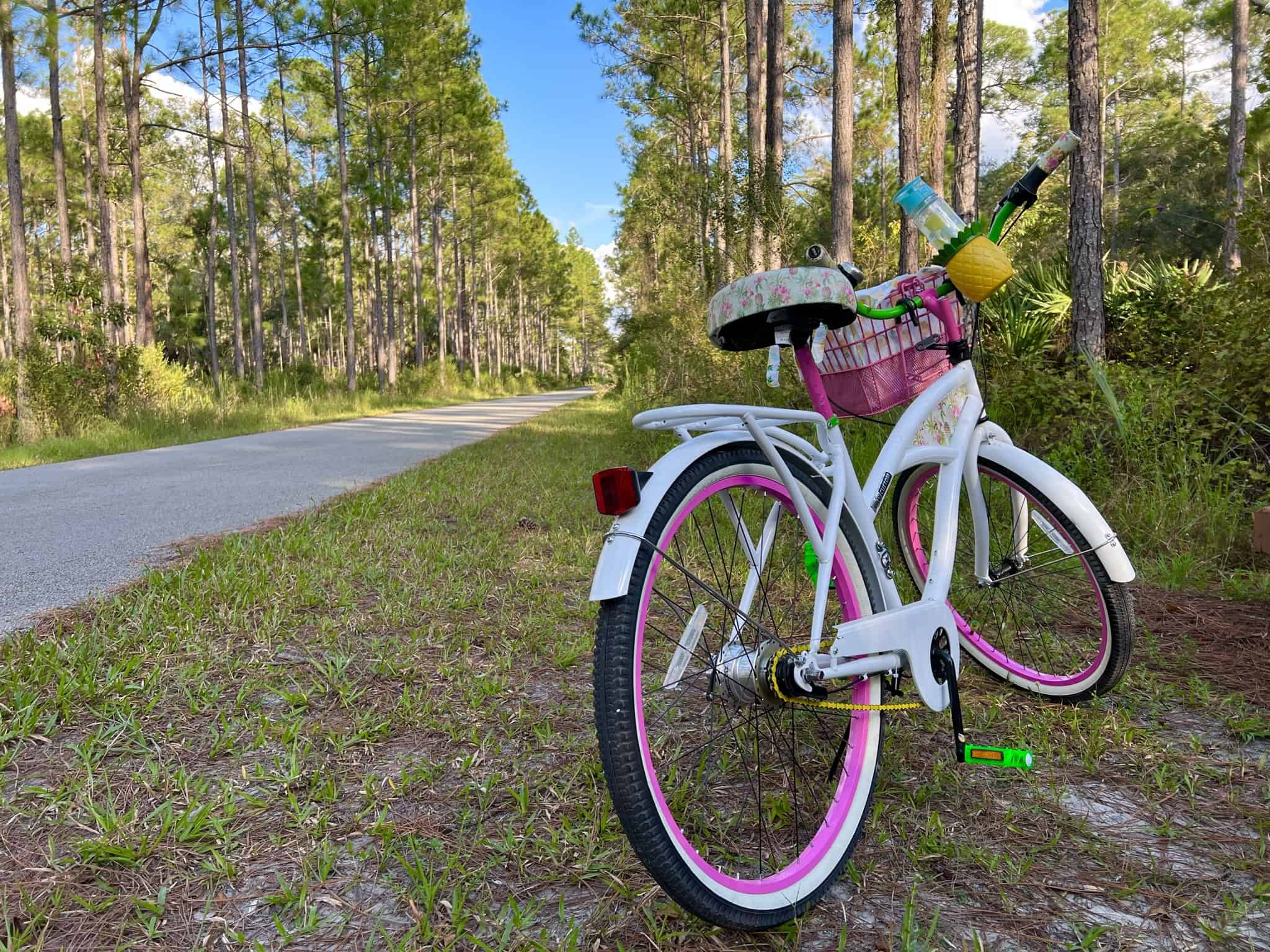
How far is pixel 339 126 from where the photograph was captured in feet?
65.0

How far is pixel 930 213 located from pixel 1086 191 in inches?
189

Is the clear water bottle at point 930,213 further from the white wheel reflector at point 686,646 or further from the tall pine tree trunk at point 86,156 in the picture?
the tall pine tree trunk at point 86,156

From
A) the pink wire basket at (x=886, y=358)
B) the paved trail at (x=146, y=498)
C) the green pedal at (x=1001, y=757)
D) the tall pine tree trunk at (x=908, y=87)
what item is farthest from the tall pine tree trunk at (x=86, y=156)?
the green pedal at (x=1001, y=757)

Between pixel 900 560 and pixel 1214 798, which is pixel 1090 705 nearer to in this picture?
pixel 1214 798

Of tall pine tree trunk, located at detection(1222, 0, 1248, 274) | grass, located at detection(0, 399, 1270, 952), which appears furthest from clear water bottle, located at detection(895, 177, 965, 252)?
tall pine tree trunk, located at detection(1222, 0, 1248, 274)

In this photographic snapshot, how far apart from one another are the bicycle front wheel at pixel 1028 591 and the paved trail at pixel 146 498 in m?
3.24

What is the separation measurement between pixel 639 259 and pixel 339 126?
12.5 metres

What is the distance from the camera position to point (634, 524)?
4.09 feet

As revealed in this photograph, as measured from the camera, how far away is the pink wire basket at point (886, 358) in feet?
5.94

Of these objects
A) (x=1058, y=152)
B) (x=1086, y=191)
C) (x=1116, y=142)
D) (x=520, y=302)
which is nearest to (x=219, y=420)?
(x=1086, y=191)

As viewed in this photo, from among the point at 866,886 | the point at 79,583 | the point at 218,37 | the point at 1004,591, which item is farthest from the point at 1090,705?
the point at 218,37

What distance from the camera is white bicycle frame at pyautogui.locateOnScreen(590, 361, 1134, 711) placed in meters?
1.34

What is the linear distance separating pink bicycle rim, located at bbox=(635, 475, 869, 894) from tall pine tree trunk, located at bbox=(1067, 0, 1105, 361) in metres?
4.96

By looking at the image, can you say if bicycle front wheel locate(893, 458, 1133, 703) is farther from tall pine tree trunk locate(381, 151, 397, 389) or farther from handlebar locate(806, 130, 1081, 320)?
tall pine tree trunk locate(381, 151, 397, 389)
